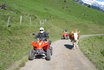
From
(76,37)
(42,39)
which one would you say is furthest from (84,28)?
(42,39)

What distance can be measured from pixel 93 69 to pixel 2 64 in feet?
16.4

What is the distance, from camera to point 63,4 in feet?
295

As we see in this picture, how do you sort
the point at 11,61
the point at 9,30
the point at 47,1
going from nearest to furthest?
the point at 11,61 < the point at 9,30 < the point at 47,1

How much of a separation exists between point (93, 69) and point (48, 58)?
276cm

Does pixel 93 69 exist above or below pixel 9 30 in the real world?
below

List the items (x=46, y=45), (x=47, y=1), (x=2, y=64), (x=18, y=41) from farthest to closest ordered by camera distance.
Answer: (x=47, y=1), (x=18, y=41), (x=46, y=45), (x=2, y=64)

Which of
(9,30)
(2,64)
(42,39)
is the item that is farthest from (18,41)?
(2,64)

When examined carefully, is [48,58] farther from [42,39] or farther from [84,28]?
[84,28]

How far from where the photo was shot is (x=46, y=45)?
30.9 ft

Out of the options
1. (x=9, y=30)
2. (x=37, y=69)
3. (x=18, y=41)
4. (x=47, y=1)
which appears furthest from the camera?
(x=47, y=1)

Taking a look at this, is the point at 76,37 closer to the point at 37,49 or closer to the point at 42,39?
the point at 42,39

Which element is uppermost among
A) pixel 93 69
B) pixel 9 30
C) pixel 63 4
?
pixel 63 4

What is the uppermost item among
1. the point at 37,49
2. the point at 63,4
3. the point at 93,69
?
the point at 63,4

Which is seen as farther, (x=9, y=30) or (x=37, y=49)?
(x=9, y=30)
